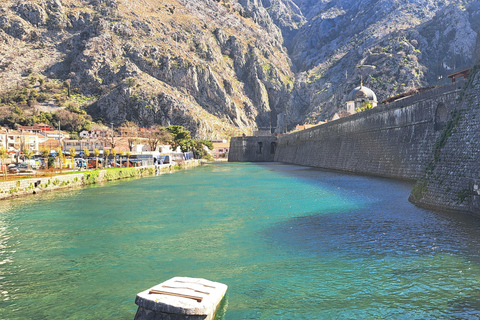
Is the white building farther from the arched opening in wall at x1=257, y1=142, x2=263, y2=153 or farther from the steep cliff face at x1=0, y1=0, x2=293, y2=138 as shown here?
the steep cliff face at x1=0, y1=0, x2=293, y2=138

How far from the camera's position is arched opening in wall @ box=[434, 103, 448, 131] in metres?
28.2

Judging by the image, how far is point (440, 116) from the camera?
1131 inches

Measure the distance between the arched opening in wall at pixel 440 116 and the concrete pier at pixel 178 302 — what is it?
2787 cm

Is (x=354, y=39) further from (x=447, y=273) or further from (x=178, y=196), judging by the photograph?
(x=447, y=273)

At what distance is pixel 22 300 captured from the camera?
8617 millimetres

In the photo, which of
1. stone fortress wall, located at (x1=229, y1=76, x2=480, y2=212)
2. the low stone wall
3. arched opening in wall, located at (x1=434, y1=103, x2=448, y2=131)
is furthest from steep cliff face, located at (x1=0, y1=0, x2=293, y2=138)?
arched opening in wall, located at (x1=434, y1=103, x2=448, y2=131)

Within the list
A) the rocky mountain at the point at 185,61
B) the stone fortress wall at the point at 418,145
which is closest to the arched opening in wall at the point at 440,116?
the stone fortress wall at the point at 418,145

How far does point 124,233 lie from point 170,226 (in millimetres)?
2265

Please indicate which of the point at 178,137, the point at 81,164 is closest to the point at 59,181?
the point at 81,164

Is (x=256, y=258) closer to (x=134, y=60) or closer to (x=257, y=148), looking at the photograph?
(x=257, y=148)

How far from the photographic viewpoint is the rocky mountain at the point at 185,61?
111m

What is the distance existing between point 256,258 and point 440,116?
24.5 meters

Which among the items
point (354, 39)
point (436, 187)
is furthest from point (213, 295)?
point (354, 39)

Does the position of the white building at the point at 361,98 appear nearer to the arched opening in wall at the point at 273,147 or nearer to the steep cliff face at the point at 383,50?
the steep cliff face at the point at 383,50
